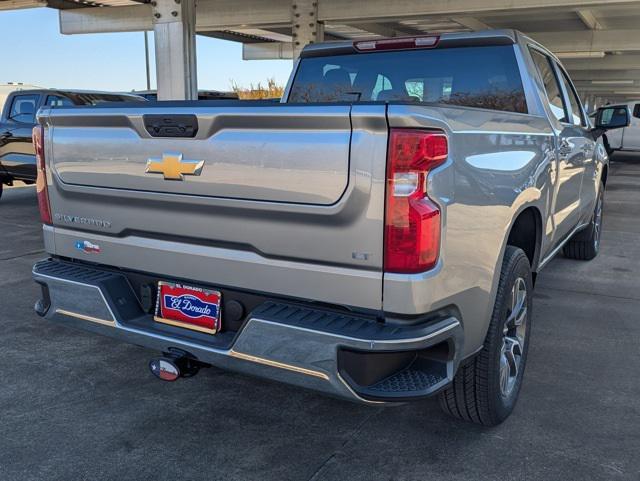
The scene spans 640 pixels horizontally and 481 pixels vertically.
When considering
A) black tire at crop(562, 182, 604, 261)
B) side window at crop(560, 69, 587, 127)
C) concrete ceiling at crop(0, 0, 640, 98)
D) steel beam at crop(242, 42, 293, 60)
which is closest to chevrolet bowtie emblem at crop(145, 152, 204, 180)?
side window at crop(560, 69, 587, 127)

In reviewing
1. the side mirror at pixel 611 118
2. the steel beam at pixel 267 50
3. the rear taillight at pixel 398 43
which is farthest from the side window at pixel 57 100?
the steel beam at pixel 267 50

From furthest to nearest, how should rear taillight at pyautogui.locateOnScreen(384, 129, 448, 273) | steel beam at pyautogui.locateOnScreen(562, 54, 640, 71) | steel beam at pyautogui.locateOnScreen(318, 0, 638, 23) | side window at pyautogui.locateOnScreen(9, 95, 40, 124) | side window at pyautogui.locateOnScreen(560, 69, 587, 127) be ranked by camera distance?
steel beam at pyautogui.locateOnScreen(562, 54, 640, 71)
steel beam at pyautogui.locateOnScreen(318, 0, 638, 23)
side window at pyautogui.locateOnScreen(9, 95, 40, 124)
side window at pyautogui.locateOnScreen(560, 69, 587, 127)
rear taillight at pyautogui.locateOnScreen(384, 129, 448, 273)

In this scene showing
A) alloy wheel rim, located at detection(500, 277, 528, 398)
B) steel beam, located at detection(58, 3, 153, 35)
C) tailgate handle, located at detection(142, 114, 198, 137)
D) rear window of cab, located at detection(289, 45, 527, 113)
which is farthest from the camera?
steel beam, located at detection(58, 3, 153, 35)

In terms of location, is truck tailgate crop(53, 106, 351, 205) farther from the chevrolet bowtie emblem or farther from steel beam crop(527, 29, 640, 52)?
steel beam crop(527, 29, 640, 52)

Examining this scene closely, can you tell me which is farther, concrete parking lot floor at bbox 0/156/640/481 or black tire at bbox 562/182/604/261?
black tire at bbox 562/182/604/261

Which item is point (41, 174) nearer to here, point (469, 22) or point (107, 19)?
point (469, 22)

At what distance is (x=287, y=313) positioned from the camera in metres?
2.43

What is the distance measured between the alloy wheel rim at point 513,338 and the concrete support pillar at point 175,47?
14.5 m

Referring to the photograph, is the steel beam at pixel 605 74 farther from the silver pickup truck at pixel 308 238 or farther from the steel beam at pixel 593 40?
the silver pickup truck at pixel 308 238

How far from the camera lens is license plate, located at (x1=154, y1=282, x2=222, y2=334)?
2.69 m

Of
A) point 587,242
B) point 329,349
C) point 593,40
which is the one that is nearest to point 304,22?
point 593,40

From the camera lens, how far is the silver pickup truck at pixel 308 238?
2.24 m

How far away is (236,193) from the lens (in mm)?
2508

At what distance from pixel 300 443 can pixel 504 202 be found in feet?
4.88
